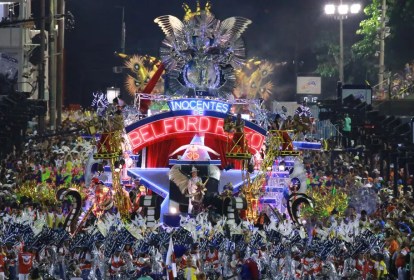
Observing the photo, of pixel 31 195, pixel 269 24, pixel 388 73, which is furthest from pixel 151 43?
pixel 31 195

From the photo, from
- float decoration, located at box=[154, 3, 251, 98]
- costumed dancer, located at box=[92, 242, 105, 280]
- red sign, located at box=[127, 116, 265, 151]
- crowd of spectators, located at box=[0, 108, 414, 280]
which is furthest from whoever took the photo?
float decoration, located at box=[154, 3, 251, 98]

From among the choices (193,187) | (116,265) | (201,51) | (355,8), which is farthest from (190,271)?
(355,8)

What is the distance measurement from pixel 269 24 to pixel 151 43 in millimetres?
9829

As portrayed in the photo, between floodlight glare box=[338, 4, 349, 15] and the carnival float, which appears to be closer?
the carnival float

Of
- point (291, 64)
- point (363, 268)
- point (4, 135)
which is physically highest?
point (291, 64)

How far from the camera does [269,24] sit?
288 feet

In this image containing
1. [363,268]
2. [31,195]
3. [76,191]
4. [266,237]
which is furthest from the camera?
[31,195]

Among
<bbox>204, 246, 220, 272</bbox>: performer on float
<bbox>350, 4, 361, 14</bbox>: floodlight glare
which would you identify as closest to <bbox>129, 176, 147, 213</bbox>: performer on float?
<bbox>204, 246, 220, 272</bbox>: performer on float

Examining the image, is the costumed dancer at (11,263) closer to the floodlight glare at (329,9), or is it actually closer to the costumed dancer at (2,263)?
the costumed dancer at (2,263)

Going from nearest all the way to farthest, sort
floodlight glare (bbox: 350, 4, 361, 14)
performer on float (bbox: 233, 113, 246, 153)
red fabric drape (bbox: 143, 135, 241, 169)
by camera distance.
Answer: performer on float (bbox: 233, 113, 246, 153), red fabric drape (bbox: 143, 135, 241, 169), floodlight glare (bbox: 350, 4, 361, 14)

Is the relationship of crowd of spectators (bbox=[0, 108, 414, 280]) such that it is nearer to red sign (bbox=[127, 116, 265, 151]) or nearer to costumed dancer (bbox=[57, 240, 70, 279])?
costumed dancer (bbox=[57, 240, 70, 279])

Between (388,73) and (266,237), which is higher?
(388,73)

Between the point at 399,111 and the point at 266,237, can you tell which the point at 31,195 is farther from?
the point at 399,111

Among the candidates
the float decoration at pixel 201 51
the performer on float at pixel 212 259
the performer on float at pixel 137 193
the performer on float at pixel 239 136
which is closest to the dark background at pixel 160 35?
the float decoration at pixel 201 51
